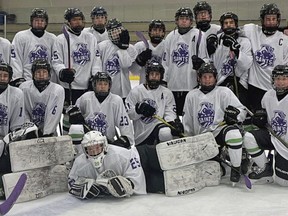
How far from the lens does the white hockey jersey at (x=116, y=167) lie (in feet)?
9.18

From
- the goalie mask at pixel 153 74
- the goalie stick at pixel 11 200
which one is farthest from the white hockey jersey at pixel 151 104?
the goalie stick at pixel 11 200

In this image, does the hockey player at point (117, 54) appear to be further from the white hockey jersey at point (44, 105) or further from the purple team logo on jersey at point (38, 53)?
the white hockey jersey at point (44, 105)

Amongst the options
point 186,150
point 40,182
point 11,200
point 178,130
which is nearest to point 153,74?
point 178,130

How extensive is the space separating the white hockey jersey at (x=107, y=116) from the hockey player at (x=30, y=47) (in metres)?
0.69

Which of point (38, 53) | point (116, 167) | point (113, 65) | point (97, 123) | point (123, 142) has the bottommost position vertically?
point (116, 167)

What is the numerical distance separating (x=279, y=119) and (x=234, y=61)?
26.1 inches

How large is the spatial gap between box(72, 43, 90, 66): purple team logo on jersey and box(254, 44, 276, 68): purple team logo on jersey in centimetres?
138

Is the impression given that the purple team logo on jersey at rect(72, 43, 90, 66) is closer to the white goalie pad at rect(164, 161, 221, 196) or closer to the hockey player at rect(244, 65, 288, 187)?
the white goalie pad at rect(164, 161, 221, 196)

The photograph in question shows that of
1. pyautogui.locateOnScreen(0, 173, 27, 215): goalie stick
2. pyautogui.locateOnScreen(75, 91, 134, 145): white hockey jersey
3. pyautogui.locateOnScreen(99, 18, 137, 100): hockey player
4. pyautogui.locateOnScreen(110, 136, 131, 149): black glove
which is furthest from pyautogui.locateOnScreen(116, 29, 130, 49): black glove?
pyautogui.locateOnScreen(0, 173, 27, 215): goalie stick

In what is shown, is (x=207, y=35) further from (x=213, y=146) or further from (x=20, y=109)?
(x=20, y=109)

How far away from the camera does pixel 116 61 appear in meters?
3.74

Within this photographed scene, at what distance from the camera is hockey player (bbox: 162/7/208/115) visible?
3656 millimetres

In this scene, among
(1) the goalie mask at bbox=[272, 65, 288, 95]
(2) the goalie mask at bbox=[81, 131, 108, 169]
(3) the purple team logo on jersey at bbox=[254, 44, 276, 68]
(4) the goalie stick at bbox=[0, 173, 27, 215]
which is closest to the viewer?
(4) the goalie stick at bbox=[0, 173, 27, 215]

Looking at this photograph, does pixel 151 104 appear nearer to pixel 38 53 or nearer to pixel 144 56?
pixel 144 56
